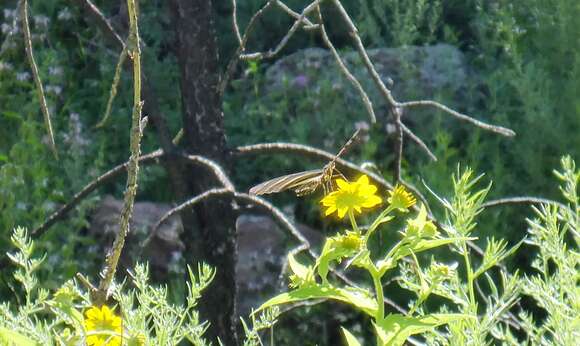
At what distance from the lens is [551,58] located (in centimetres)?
520

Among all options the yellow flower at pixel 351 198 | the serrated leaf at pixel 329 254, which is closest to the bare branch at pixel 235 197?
the yellow flower at pixel 351 198

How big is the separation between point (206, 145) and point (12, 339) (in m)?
1.24

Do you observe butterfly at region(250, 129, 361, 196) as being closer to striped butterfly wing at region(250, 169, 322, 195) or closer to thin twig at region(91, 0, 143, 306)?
striped butterfly wing at region(250, 169, 322, 195)

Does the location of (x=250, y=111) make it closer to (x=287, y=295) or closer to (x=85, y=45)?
(x=85, y=45)

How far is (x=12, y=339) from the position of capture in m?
1.48

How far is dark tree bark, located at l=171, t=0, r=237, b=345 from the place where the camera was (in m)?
2.63

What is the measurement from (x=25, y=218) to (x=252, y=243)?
93 centimetres

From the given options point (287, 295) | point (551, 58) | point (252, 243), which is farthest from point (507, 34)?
point (287, 295)

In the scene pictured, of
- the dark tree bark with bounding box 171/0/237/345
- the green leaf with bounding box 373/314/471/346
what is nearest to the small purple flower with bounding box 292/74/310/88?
the dark tree bark with bounding box 171/0/237/345

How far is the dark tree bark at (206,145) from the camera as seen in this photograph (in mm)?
2627

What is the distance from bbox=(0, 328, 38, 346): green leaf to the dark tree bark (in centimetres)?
118

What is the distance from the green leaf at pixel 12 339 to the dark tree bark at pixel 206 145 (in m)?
1.18

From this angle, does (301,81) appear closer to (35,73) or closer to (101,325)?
(35,73)

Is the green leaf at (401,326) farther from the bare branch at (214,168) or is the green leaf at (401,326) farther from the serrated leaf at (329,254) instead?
the bare branch at (214,168)
